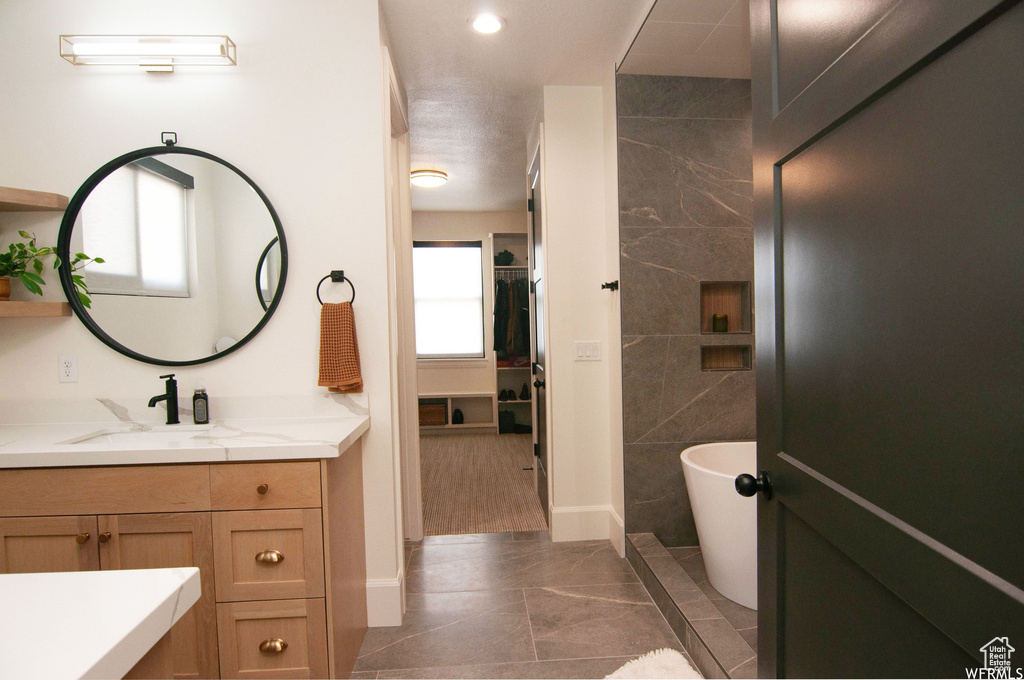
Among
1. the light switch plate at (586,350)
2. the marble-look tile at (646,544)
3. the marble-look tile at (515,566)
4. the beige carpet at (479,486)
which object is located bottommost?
the beige carpet at (479,486)

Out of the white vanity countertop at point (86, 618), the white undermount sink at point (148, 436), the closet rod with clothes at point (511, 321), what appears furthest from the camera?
the closet rod with clothes at point (511, 321)

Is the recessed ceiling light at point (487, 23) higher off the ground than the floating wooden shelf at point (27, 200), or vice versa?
the recessed ceiling light at point (487, 23)

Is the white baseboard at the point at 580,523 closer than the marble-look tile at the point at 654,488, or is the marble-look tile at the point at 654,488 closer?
the marble-look tile at the point at 654,488

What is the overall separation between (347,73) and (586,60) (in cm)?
121

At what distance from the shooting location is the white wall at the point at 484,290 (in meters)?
6.35

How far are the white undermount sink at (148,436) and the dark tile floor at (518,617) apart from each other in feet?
3.36

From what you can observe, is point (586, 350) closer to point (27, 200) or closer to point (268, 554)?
point (268, 554)

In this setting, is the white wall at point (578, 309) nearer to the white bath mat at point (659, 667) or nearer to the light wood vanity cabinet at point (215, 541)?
the white bath mat at point (659, 667)

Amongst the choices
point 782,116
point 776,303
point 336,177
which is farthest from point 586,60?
point 776,303

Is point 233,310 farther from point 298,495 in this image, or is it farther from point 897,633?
point 897,633

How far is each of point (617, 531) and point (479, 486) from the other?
1.59 meters

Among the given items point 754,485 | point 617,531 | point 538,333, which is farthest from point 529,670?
point 538,333

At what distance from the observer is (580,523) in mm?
3059

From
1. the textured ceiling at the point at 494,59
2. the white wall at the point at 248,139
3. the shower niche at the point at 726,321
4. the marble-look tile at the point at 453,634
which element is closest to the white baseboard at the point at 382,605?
the marble-look tile at the point at 453,634
